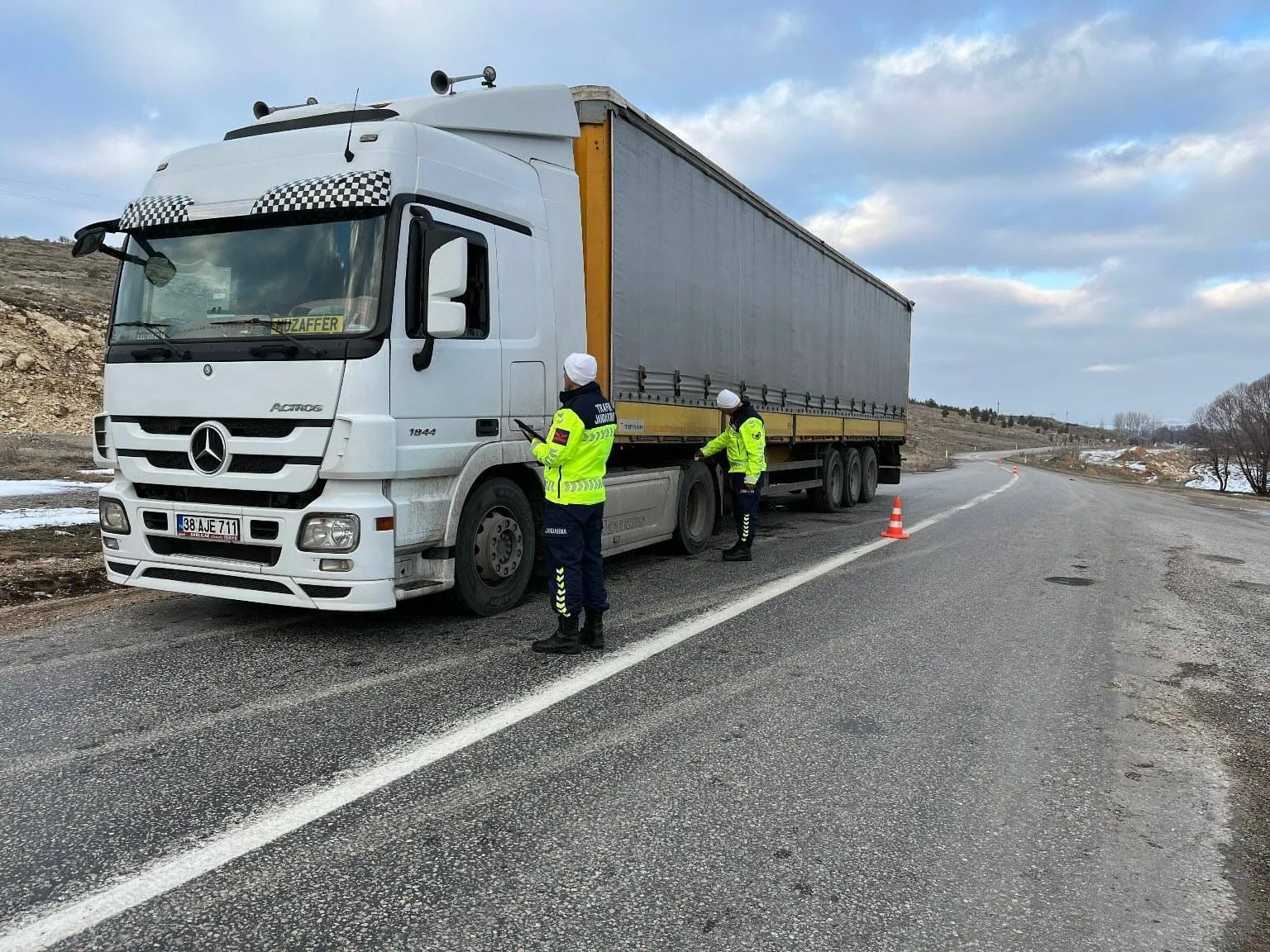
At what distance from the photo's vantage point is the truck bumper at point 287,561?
4.53 metres

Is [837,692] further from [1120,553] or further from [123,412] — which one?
[1120,553]

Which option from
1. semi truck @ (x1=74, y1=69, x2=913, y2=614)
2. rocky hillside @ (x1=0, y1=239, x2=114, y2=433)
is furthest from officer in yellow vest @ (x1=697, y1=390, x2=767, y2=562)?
rocky hillside @ (x1=0, y1=239, x2=114, y2=433)

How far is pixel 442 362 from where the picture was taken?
4.94 m

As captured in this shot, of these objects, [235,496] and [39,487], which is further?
[39,487]

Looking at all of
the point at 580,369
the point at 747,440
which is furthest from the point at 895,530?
the point at 580,369

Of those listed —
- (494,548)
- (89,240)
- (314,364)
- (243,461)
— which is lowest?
(494,548)

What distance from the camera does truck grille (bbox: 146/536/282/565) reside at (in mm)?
4657

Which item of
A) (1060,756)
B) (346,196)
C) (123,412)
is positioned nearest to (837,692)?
(1060,756)

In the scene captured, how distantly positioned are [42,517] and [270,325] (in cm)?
594

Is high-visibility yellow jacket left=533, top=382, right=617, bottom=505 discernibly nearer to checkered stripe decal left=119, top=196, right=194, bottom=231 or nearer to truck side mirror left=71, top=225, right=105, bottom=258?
checkered stripe decal left=119, top=196, right=194, bottom=231

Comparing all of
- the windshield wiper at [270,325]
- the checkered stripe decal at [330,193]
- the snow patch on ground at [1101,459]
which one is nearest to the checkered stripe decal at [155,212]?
the checkered stripe decal at [330,193]

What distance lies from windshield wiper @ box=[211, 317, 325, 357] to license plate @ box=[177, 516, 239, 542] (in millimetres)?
1065

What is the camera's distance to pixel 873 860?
2674 mm

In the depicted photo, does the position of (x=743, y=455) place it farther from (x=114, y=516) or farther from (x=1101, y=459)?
(x=1101, y=459)
